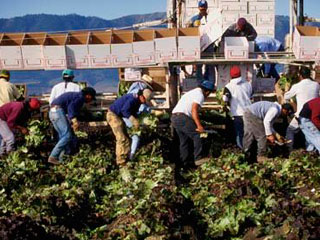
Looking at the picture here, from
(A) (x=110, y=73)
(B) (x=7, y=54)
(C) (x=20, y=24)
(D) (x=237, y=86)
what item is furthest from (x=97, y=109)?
(C) (x=20, y=24)

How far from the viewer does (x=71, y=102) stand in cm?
1112

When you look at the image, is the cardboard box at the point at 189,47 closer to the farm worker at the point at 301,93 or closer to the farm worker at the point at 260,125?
the farm worker at the point at 260,125

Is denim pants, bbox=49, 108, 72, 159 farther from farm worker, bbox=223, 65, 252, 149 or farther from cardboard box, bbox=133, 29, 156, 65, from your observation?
farm worker, bbox=223, 65, 252, 149

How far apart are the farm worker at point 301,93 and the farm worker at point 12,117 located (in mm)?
4352

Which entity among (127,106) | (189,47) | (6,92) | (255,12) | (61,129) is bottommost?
(61,129)

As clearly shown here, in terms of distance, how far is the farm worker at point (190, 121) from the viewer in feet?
35.0

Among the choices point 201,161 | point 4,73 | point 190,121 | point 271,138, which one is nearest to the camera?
point 271,138

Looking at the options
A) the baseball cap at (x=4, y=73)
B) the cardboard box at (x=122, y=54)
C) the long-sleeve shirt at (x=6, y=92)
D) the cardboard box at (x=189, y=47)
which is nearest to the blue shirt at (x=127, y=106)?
the cardboard box at (x=122, y=54)

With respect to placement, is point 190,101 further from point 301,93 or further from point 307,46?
point 307,46

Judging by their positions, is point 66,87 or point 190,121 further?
point 66,87

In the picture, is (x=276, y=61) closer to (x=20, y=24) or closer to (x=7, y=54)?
(x=7, y=54)

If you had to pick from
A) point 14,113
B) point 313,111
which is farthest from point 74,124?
point 313,111

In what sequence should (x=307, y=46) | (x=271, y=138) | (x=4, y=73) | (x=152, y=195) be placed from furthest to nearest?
1. (x=4, y=73)
2. (x=307, y=46)
3. (x=271, y=138)
4. (x=152, y=195)

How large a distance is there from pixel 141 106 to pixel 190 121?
4.08ft
